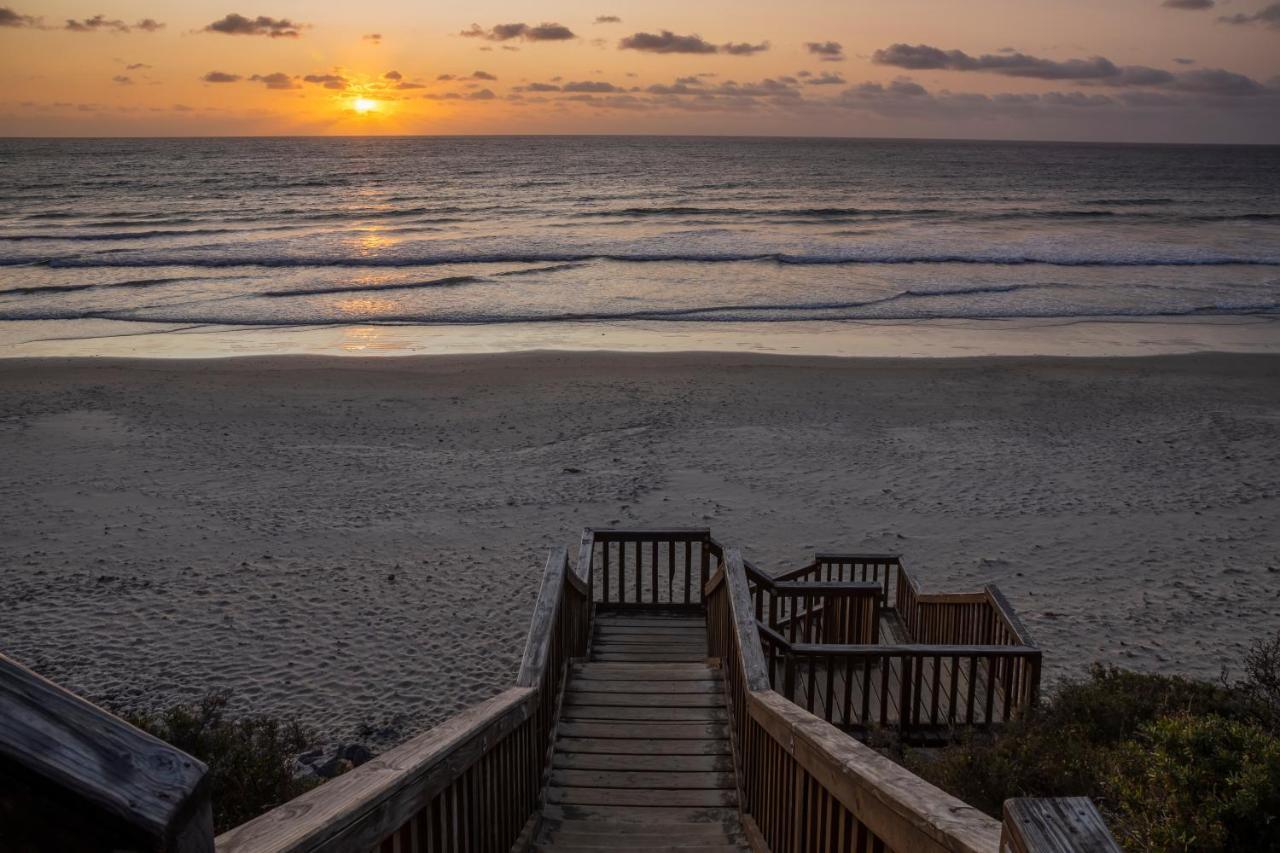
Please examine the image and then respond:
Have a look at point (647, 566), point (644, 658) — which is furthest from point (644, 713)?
point (647, 566)

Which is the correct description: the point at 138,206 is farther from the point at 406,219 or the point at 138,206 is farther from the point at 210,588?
the point at 210,588

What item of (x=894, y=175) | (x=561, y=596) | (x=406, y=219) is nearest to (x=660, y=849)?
(x=561, y=596)

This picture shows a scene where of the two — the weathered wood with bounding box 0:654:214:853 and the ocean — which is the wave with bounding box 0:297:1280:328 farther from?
the weathered wood with bounding box 0:654:214:853

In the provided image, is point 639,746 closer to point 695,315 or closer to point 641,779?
point 641,779

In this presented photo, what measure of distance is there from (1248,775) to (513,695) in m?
3.05

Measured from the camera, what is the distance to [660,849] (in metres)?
4.95

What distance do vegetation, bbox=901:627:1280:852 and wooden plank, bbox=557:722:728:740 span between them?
1348mm

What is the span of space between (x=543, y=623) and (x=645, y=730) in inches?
47.9

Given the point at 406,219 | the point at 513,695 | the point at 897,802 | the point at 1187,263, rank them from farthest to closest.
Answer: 1. the point at 406,219
2. the point at 1187,263
3. the point at 513,695
4. the point at 897,802

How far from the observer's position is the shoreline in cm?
2544

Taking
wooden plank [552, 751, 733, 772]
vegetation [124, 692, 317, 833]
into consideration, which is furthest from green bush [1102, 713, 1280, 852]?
vegetation [124, 692, 317, 833]

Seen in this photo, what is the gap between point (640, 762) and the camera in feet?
20.5

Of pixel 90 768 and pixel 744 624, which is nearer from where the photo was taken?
pixel 90 768

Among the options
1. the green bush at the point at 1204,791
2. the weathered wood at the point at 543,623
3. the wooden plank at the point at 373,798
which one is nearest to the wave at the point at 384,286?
the weathered wood at the point at 543,623
